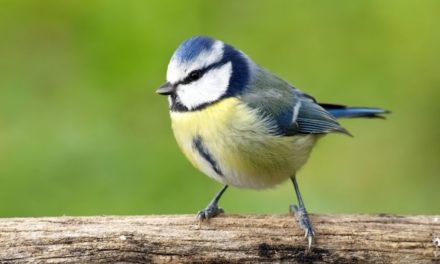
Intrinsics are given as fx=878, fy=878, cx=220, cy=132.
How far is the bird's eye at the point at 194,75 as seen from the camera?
243 cm

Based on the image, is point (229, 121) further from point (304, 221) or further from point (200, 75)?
point (304, 221)

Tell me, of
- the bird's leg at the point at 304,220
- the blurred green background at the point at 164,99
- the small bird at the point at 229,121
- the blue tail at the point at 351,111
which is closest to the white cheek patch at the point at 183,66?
the small bird at the point at 229,121

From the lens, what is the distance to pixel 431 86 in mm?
3820

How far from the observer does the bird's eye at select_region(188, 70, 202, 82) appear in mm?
2430

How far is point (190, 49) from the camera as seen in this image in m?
2.42

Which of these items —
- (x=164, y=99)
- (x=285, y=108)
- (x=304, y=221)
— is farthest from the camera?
(x=164, y=99)

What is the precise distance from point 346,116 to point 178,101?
Result: 724 millimetres

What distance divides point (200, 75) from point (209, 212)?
1.25ft

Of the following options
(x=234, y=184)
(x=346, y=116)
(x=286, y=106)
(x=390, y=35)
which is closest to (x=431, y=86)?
(x=390, y=35)

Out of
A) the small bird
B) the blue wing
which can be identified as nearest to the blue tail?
the blue wing

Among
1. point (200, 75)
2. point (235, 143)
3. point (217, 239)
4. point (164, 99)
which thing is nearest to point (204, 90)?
point (200, 75)

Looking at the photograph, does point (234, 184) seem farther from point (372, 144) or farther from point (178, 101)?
point (372, 144)

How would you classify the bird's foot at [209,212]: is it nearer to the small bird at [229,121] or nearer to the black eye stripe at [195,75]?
the small bird at [229,121]

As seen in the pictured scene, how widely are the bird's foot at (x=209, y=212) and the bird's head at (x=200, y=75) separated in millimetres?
284
